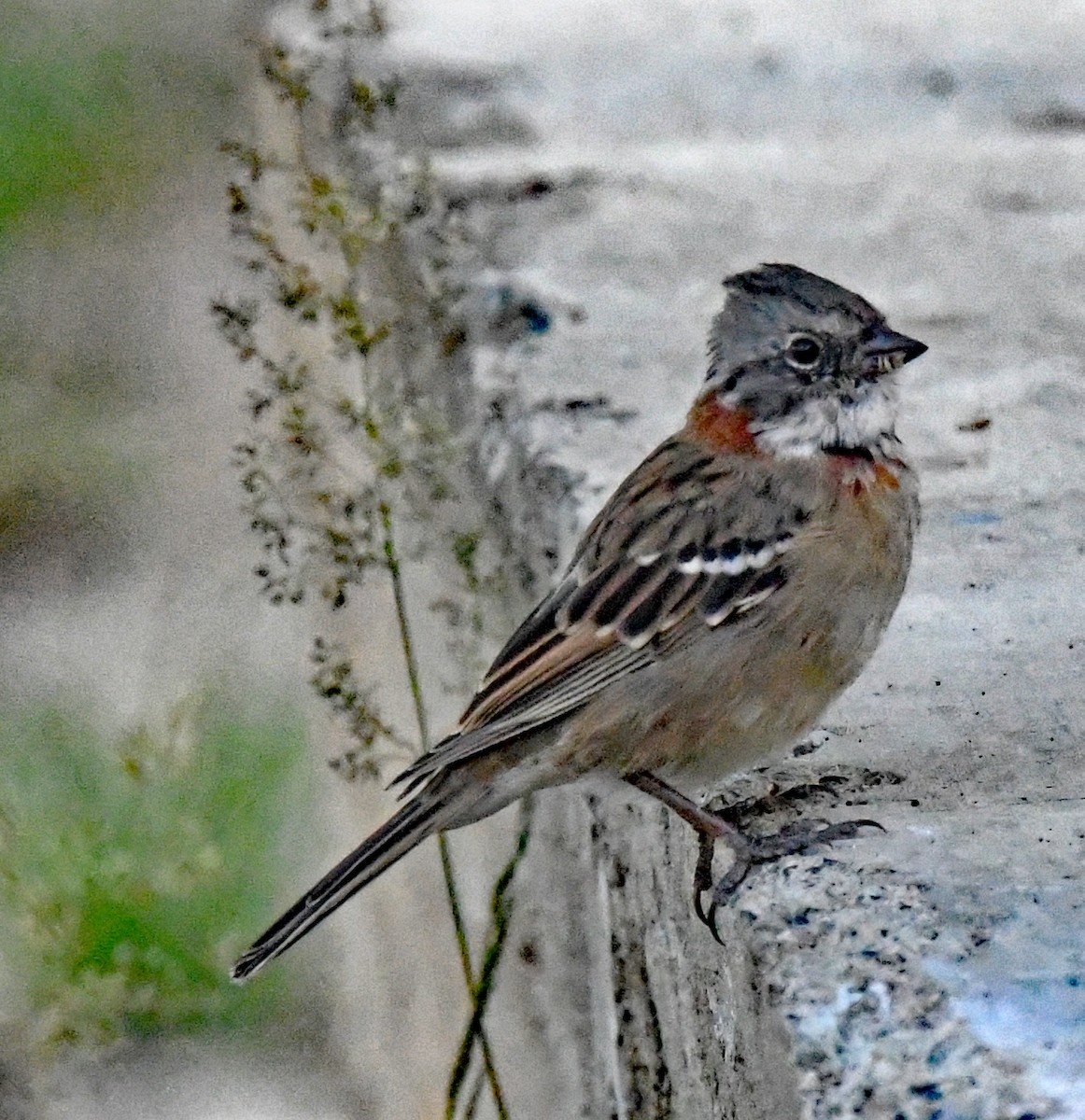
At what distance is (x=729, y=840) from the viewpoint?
275 cm

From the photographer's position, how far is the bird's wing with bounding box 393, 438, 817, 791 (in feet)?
9.59

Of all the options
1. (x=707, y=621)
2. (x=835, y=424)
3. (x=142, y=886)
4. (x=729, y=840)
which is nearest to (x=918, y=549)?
(x=835, y=424)

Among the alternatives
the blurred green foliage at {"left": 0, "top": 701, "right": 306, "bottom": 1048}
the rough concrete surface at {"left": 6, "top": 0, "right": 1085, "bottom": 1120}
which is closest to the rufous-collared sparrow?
the rough concrete surface at {"left": 6, "top": 0, "right": 1085, "bottom": 1120}

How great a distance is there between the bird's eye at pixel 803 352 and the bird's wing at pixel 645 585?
18 centimetres

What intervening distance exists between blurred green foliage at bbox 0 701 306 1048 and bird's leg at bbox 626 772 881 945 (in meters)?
1.18

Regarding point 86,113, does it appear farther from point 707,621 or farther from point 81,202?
point 707,621

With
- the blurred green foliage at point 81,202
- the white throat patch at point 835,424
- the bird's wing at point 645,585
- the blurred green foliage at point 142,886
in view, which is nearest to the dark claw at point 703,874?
the bird's wing at point 645,585

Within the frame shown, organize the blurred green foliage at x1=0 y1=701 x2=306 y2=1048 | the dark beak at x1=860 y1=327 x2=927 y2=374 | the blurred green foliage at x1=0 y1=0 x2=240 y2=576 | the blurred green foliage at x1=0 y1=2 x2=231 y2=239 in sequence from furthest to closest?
the blurred green foliage at x1=0 y1=2 x2=231 y2=239
the blurred green foliage at x1=0 y1=0 x2=240 y2=576
the blurred green foliage at x1=0 y1=701 x2=306 y2=1048
the dark beak at x1=860 y1=327 x2=927 y2=374

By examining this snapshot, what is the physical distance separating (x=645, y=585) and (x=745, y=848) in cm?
47

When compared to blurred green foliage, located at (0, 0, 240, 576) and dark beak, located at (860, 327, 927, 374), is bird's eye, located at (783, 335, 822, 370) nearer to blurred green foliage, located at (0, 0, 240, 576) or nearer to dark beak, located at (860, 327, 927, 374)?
dark beak, located at (860, 327, 927, 374)

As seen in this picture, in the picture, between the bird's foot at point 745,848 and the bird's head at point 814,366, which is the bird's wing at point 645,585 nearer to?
the bird's head at point 814,366

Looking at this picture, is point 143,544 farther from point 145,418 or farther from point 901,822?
point 901,822

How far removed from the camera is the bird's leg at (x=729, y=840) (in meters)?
2.63

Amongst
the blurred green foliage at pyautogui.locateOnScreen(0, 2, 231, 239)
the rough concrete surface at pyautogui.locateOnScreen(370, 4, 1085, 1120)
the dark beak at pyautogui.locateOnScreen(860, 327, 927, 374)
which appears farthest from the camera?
the blurred green foliage at pyautogui.locateOnScreen(0, 2, 231, 239)
